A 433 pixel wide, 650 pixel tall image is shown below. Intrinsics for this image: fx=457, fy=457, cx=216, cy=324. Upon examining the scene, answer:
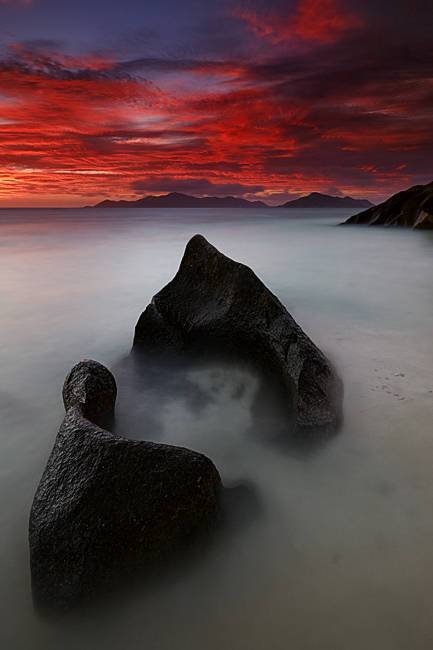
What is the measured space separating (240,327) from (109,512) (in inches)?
110

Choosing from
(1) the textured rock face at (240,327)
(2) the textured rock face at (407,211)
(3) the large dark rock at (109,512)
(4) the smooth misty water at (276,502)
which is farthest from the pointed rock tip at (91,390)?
(2) the textured rock face at (407,211)

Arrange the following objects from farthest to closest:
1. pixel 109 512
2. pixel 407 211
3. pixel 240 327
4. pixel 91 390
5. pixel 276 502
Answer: pixel 407 211
pixel 240 327
pixel 91 390
pixel 276 502
pixel 109 512

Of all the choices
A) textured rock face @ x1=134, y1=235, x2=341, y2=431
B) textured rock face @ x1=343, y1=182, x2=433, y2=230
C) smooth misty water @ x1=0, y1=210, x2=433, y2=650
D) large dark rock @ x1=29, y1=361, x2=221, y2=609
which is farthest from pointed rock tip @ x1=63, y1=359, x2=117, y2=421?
textured rock face @ x1=343, y1=182, x2=433, y2=230

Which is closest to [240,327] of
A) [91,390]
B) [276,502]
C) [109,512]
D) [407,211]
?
[91,390]

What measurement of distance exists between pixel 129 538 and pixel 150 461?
400 millimetres

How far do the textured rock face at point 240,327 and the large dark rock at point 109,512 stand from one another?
1.52 m

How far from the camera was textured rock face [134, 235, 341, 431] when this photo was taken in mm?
4012

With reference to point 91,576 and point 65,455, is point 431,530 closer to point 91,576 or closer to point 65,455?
point 91,576

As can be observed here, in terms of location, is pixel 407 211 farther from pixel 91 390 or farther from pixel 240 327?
pixel 91 390

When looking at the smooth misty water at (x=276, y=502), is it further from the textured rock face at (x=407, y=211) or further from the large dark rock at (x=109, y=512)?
the textured rock face at (x=407, y=211)

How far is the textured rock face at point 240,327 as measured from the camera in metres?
4.01

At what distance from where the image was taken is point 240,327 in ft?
16.1

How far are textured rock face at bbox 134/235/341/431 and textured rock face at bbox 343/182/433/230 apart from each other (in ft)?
78.7

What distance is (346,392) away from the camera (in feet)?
15.0
